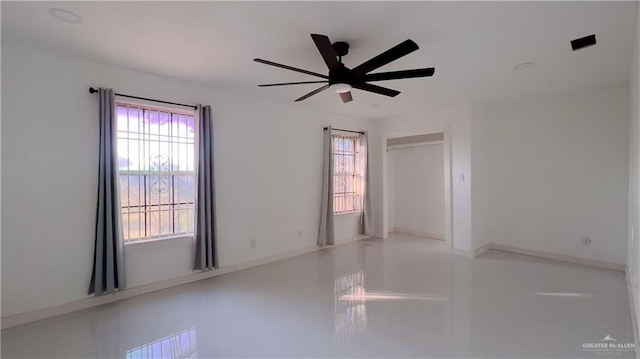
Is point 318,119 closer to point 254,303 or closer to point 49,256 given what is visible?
point 254,303

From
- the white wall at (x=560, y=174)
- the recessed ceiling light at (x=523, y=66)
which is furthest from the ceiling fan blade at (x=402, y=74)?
the white wall at (x=560, y=174)

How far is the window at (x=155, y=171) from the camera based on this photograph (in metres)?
3.40

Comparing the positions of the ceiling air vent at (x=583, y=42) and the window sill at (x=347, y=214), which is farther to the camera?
the window sill at (x=347, y=214)

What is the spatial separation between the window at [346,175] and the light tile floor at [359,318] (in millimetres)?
1933

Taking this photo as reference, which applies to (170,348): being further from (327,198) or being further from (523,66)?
(523,66)

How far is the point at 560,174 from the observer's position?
467 centimetres

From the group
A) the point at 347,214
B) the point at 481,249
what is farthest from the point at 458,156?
the point at 347,214

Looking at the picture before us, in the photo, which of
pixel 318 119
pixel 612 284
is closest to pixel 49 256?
pixel 318 119

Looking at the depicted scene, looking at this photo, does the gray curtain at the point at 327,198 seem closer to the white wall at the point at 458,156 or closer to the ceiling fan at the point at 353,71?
the white wall at the point at 458,156

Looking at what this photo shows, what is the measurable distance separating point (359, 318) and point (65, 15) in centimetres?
343

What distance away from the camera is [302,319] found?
2.81m

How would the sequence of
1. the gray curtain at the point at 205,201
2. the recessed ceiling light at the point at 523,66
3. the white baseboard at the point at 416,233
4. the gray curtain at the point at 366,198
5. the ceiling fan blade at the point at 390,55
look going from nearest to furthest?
the ceiling fan blade at the point at 390,55 → the recessed ceiling light at the point at 523,66 → the gray curtain at the point at 205,201 → the gray curtain at the point at 366,198 → the white baseboard at the point at 416,233

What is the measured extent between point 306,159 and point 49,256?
3470 millimetres

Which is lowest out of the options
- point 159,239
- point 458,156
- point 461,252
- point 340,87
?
point 461,252
